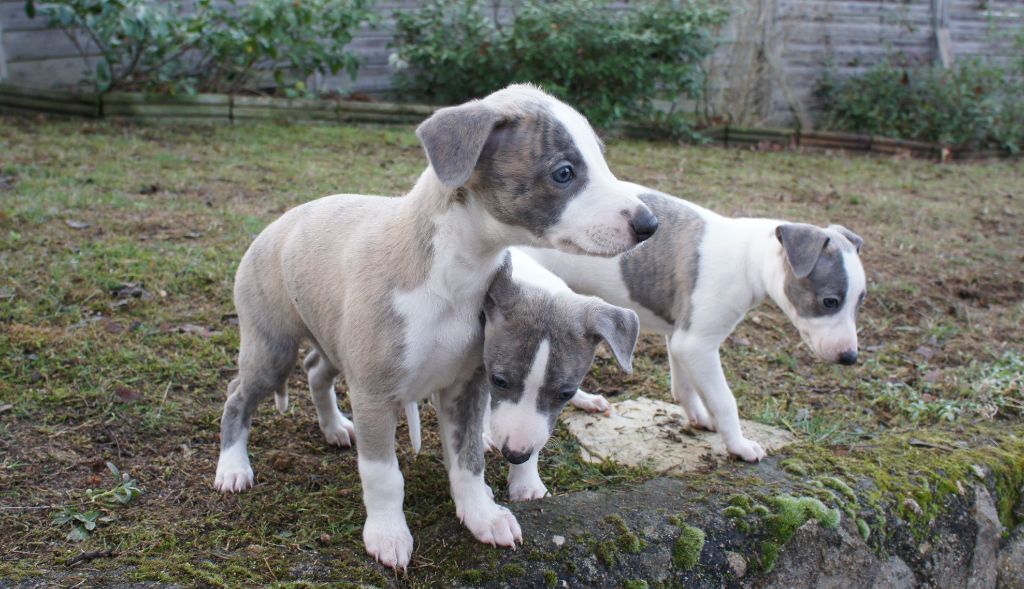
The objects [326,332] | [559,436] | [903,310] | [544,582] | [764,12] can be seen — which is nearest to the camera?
[544,582]

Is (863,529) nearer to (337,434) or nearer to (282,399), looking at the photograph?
(337,434)

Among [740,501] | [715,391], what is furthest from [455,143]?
[715,391]

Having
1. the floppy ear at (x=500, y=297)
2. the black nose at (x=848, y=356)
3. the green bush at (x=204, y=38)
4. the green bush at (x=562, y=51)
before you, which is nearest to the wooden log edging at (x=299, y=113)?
the green bush at (x=204, y=38)

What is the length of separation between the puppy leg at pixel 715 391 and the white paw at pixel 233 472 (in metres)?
2.06

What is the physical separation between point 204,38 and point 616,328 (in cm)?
874

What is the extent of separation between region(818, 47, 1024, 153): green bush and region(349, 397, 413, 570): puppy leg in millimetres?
12849

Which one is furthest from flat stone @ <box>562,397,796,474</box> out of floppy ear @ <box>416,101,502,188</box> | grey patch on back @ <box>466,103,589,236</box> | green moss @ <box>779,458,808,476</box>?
floppy ear @ <box>416,101,502,188</box>

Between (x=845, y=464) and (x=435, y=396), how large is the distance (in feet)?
6.27

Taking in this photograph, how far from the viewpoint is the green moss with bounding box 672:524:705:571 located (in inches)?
132

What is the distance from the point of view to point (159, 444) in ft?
13.5

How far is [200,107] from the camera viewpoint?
1096 cm

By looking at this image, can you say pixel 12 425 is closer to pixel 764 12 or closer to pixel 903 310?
pixel 903 310

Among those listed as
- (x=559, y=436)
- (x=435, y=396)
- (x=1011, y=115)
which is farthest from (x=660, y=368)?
(x=1011, y=115)

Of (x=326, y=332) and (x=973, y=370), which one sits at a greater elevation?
(x=326, y=332)
